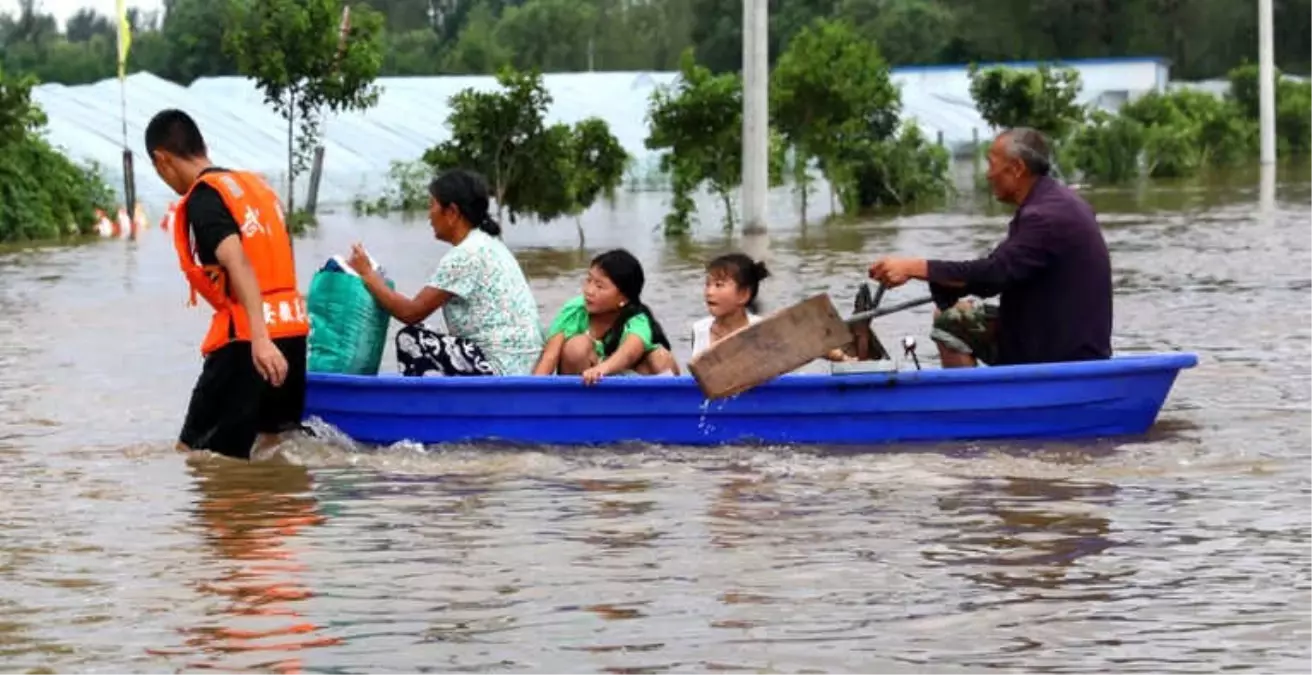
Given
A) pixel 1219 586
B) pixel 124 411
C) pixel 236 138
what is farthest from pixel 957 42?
pixel 1219 586

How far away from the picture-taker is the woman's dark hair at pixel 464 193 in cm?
1058

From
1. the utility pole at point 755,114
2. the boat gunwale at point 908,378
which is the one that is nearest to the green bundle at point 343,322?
the boat gunwale at point 908,378

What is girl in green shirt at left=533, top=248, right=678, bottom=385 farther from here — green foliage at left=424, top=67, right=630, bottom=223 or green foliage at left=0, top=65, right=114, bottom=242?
green foliage at left=0, top=65, right=114, bottom=242

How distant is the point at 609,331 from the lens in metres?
10.8

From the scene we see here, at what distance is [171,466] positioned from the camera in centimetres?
1048

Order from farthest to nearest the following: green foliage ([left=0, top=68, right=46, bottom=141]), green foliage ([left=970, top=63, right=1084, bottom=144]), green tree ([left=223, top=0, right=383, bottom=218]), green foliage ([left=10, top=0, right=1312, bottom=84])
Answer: green foliage ([left=10, top=0, right=1312, bottom=84])
green foliage ([left=970, top=63, right=1084, bottom=144])
green foliage ([left=0, top=68, right=46, bottom=141])
green tree ([left=223, top=0, right=383, bottom=218])

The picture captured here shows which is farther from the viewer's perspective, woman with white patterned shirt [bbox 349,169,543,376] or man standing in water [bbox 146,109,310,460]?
woman with white patterned shirt [bbox 349,169,543,376]

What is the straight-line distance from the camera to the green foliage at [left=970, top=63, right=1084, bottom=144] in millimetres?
40750

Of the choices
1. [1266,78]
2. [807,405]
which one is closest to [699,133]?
[1266,78]

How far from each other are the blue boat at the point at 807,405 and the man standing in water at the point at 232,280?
82cm

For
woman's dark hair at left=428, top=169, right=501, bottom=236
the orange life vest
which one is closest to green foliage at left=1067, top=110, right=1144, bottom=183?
woman's dark hair at left=428, top=169, right=501, bottom=236

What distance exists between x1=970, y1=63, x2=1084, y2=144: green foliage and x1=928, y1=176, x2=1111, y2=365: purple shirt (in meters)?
30.3

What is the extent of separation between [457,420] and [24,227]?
22134 millimetres

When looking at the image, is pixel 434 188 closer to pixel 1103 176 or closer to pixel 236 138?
pixel 236 138
